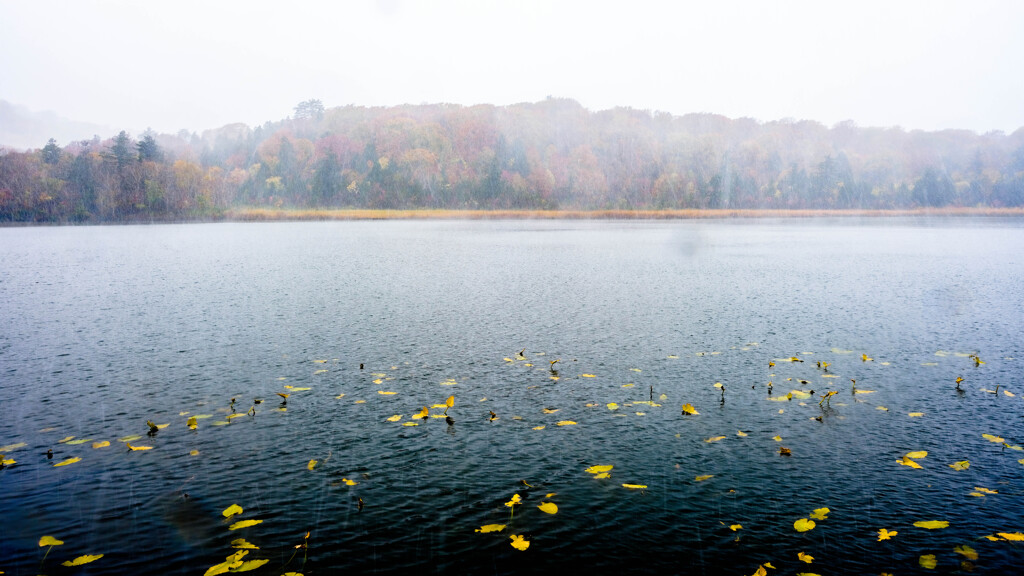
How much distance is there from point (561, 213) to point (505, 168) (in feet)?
84.3

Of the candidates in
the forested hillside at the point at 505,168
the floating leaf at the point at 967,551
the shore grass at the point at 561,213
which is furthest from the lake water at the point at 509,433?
the forested hillside at the point at 505,168

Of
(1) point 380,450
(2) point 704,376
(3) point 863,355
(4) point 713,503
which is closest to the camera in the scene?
(4) point 713,503

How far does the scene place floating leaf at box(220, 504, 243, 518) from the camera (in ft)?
23.8

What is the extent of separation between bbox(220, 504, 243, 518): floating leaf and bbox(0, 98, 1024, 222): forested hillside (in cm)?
11899

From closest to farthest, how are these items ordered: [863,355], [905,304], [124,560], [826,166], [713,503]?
[124,560] < [713,503] < [863,355] < [905,304] < [826,166]

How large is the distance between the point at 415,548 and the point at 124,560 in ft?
9.23

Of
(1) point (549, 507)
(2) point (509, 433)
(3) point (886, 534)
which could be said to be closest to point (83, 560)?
(1) point (549, 507)

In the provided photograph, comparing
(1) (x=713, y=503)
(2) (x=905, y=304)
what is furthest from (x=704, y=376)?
(2) (x=905, y=304)

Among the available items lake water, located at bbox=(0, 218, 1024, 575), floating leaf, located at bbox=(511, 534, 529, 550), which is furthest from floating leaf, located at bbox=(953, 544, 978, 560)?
floating leaf, located at bbox=(511, 534, 529, 550)

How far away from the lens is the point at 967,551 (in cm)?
654

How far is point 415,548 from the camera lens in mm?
6703

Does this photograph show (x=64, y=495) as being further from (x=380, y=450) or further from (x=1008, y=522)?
(x=1008, y=522)

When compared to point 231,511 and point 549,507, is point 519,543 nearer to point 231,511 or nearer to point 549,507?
point 549,507

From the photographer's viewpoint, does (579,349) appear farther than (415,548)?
Yes
